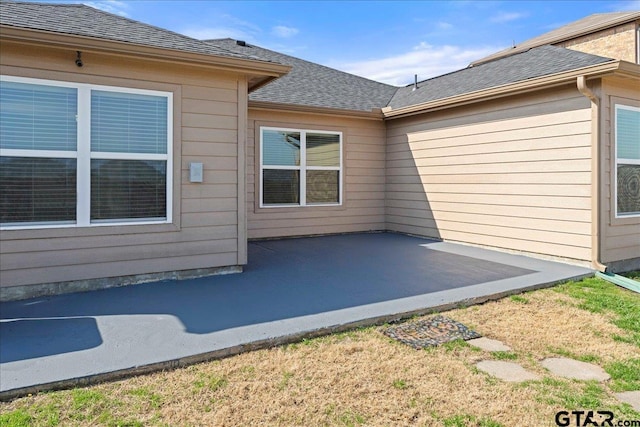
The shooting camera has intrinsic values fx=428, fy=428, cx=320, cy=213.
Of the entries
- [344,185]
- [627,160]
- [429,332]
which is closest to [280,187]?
[344,185]

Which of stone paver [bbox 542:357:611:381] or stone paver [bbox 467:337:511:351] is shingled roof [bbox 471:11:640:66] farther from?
stone paver [bbox 542:357:611:381]

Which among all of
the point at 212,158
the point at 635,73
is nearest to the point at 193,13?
the point at 212,158

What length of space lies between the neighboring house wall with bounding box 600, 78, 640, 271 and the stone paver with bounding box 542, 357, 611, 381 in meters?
3.22

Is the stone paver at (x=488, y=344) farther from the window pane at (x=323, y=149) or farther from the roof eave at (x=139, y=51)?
the window pane at (x=323, y=149)

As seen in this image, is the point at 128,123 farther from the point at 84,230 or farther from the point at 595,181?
the point at 595,181

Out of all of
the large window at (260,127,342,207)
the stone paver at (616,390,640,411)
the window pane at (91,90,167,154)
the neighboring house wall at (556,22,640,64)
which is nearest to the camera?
the stone paver at (616,390,640,411)

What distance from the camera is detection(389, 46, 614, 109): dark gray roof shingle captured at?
20.3 feet

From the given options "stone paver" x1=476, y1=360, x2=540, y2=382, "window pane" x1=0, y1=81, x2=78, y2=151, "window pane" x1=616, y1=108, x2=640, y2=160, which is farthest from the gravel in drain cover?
"window pane" x1=616, y1=108, x2=640, y2=160

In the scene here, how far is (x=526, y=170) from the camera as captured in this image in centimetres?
630

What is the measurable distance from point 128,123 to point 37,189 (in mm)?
1094

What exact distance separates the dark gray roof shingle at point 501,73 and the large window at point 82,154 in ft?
16.6

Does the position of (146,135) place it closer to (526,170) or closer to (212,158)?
(212,158)

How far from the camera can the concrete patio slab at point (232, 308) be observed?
2.75 metres

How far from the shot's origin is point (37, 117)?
4152 mm
